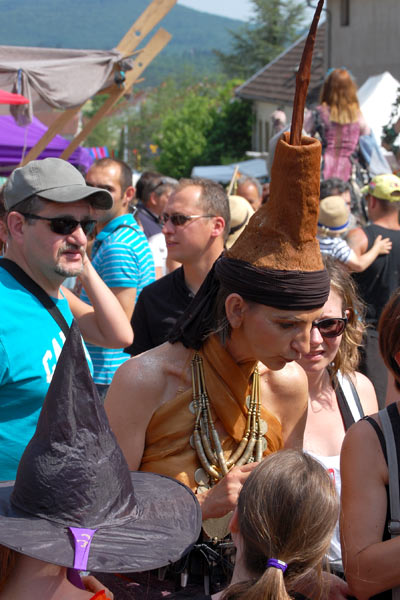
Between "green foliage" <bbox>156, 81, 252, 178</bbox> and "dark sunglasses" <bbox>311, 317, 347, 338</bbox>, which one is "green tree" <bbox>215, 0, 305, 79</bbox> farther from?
"dark sunglasses" <bbox>311, 317, 347, 338</bbox>

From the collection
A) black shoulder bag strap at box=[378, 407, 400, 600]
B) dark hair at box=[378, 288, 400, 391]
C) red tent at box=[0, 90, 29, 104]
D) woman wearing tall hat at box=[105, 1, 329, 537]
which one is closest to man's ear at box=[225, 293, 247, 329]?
woman wearing tall hat at box=[105, 1, 329, 537]

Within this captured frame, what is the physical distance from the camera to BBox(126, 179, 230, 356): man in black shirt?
12.9 feet

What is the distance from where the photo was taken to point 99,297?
11.4ft

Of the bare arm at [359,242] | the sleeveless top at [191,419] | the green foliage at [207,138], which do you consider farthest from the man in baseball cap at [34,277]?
the green foliage at [207,138]

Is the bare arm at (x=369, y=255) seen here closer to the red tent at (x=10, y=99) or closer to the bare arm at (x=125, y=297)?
the bare arm at (x=125, y=297)

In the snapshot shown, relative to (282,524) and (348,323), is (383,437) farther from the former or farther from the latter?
(348,323)

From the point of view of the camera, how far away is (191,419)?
2.41m

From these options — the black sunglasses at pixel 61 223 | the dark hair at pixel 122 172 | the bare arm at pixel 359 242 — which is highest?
the black sunglasses at pixel 61 223

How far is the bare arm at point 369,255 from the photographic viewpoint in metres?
5.34

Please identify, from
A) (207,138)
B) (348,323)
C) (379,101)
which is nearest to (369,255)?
(348,323)

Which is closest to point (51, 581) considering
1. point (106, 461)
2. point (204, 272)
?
point (106, 461)

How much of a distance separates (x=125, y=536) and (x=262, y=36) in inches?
3094

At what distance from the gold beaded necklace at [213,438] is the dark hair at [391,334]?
0.48 metres

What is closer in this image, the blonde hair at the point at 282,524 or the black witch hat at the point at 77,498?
the black witch hat at the point at 77,498
